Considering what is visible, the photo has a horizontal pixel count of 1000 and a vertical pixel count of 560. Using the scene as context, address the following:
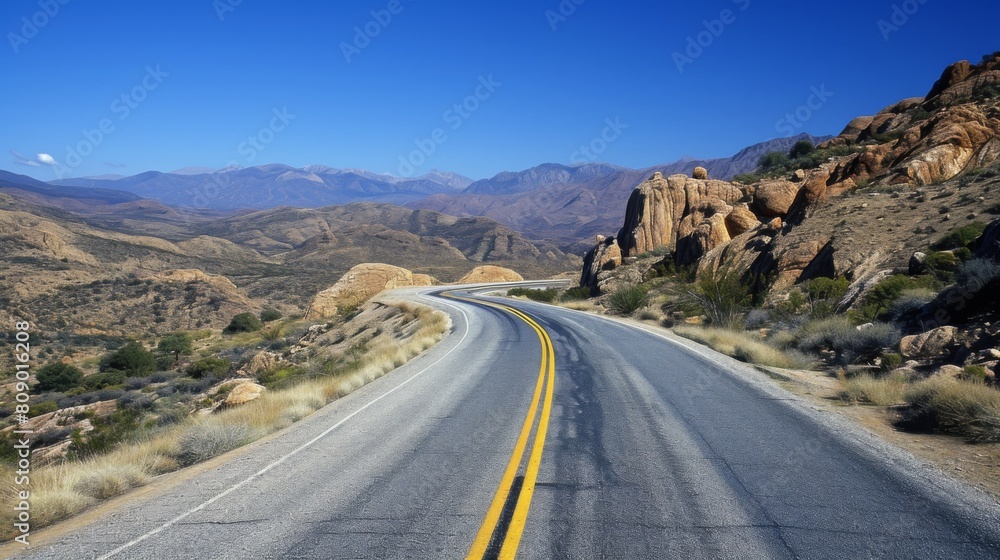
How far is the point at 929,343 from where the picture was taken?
10.0 meters

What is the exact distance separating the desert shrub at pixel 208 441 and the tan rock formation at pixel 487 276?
56.6 m

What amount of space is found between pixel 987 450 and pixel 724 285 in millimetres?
16831

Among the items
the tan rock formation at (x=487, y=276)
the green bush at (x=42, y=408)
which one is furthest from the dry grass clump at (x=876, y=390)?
the tan rock formation at (x=487, y=276)

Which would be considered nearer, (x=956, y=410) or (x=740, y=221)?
(x=956, y=410)

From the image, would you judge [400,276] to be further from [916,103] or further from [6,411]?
[916,103]

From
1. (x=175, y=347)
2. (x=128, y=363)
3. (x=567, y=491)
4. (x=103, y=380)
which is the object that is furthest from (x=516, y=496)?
(x=175, y=347)

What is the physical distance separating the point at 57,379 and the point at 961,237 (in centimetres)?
3604

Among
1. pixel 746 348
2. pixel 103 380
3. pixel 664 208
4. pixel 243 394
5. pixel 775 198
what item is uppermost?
pixel 664 208

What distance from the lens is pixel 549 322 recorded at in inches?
961

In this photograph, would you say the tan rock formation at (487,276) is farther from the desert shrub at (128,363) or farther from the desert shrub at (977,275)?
the desert shrub at (977,275)

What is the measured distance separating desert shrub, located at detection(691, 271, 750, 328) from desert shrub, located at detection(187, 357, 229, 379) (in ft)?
72.4

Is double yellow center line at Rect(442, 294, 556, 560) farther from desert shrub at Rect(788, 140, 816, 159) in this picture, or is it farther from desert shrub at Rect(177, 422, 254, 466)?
desert shrub at Rect(788, 140, 816, 159)

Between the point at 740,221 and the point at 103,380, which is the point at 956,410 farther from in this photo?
the point at 103,380

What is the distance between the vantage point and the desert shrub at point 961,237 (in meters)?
15.8
